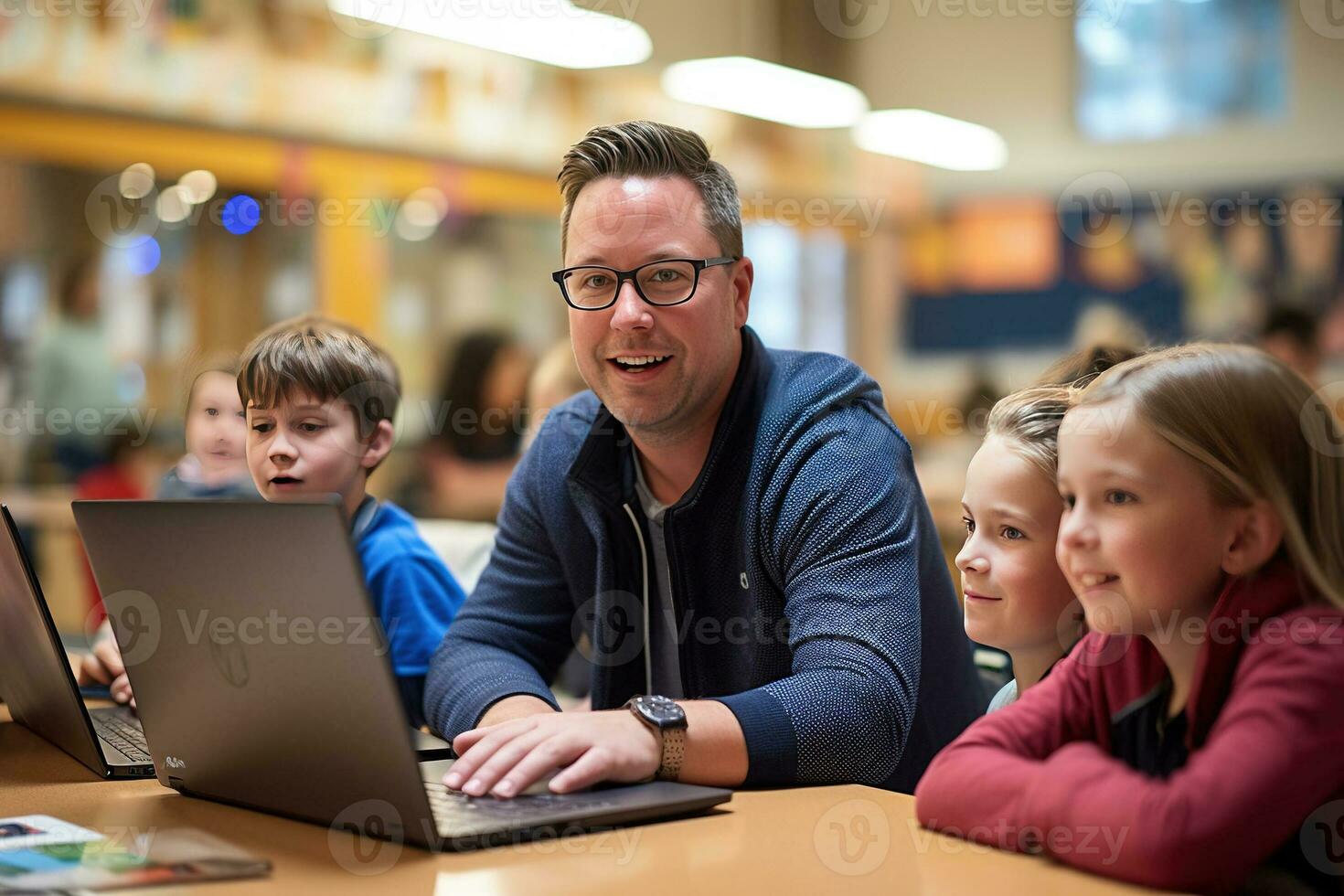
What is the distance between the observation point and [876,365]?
8.59 meters

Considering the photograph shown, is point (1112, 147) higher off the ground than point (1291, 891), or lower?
higher

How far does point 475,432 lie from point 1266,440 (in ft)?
13.4

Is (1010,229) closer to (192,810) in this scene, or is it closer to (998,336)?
(998,336)

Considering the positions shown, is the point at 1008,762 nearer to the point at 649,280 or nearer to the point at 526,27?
the point at 649,280

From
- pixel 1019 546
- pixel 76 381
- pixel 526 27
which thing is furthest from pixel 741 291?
pixel 76 381

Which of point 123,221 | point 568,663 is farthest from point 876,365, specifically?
point 568,663

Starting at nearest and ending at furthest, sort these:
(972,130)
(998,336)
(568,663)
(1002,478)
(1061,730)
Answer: (1061,730) < (1002,478) < (568,663) < (972,130) < (998,336)

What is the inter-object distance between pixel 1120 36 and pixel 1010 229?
1222mm

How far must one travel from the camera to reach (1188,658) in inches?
40.9

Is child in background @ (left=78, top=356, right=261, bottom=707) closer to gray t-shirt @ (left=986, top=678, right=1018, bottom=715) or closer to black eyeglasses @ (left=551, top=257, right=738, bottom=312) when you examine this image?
black eyeglasses @ (left=551, top=257, right=738, bottom=312)

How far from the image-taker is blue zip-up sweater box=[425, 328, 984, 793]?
141 cm

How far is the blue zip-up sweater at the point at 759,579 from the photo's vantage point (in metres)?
1.41

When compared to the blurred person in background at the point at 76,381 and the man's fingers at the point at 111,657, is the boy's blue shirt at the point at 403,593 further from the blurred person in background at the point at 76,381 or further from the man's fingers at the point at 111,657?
the blurred person in background at the point at 76,381

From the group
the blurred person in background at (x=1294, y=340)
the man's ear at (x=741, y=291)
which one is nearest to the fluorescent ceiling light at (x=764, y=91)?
the blurred person in background at (x=1294, y=340)
